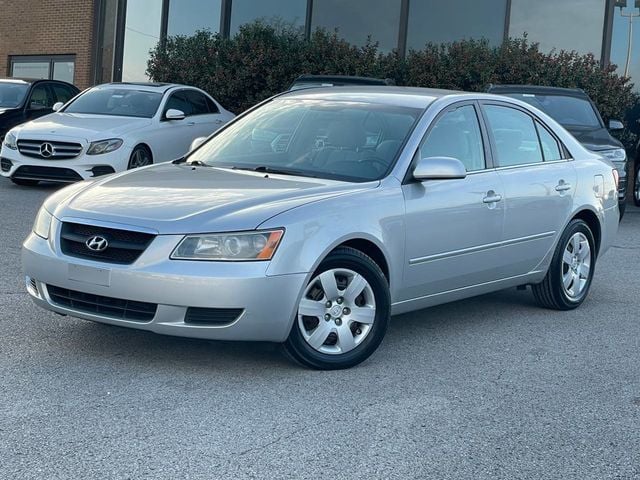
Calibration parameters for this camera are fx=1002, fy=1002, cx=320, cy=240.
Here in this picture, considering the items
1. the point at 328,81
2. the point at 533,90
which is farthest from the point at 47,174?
the point at 533,90

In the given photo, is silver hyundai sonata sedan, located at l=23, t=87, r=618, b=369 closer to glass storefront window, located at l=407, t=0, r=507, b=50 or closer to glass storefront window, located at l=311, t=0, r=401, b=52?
glass storefront window, located at l=407, t=0, r=507, b=50

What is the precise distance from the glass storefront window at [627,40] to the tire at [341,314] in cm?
1515

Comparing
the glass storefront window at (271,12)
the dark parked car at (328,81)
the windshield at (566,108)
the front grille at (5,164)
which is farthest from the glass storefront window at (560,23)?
the front grille at (5,164)

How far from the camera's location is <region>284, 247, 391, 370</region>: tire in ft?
16.6

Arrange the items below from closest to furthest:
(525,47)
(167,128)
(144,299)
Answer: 1. (144,299)
2. (167,128)
3. (525,47)

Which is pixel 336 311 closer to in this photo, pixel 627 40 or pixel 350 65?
pixel 350 65

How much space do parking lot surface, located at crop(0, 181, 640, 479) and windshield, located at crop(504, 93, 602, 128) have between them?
7045 mm

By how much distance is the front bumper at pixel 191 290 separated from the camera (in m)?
4.74

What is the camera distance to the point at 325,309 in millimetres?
5141

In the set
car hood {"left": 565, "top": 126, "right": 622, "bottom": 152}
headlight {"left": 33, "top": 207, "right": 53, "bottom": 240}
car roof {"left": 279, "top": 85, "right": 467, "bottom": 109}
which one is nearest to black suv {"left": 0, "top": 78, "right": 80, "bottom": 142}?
car hood {"left": 565, "top": 126, "right": 622, "bottom": 152}

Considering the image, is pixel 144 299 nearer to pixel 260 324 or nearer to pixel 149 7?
Answer: pixel 260 324

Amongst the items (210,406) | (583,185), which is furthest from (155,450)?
(583,185)

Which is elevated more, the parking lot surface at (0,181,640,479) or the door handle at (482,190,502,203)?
the door handle at (482,190,502,203)

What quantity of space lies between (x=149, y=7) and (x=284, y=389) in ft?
63.2
